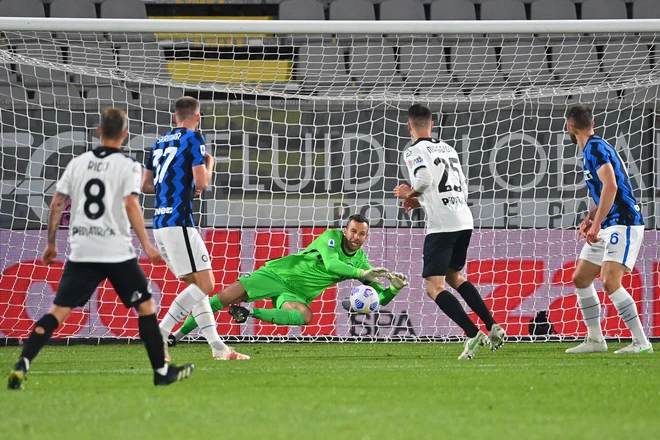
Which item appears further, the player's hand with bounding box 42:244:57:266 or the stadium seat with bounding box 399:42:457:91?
→ the stadium seat with bounding box 399:42:457:91

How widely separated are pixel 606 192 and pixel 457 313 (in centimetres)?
133

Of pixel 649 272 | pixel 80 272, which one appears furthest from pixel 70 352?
pixel 649 272

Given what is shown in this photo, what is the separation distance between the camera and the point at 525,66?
40.9 feet

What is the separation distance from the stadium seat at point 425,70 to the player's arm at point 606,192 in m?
3.53

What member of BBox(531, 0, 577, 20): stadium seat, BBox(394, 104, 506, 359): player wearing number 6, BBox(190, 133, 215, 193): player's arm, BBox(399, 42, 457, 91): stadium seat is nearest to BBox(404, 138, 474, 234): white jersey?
BBox(394, 104, 506, 359): player wearing number 6

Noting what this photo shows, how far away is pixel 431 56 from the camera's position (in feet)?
40.8

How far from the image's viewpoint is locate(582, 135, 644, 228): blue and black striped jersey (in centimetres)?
733

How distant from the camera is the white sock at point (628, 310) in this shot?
296 inches

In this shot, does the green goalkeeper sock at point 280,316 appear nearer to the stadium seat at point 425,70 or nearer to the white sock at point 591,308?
the white sock at point 591,308

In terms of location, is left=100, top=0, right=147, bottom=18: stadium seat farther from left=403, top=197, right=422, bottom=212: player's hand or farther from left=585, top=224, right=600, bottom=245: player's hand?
left=585, top=224, right=600, bottom=245: player's hand

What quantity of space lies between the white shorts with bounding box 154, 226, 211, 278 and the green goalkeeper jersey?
7.33 ft

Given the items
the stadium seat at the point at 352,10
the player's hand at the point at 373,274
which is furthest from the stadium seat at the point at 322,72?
the player's hand at the point at 373,274

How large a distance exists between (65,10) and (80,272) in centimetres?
957

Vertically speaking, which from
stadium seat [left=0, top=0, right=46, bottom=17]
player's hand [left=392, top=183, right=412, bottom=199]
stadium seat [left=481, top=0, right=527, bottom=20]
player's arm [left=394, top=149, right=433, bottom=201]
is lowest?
player's hand [left=392, top=183, right=412, bottom=199]
